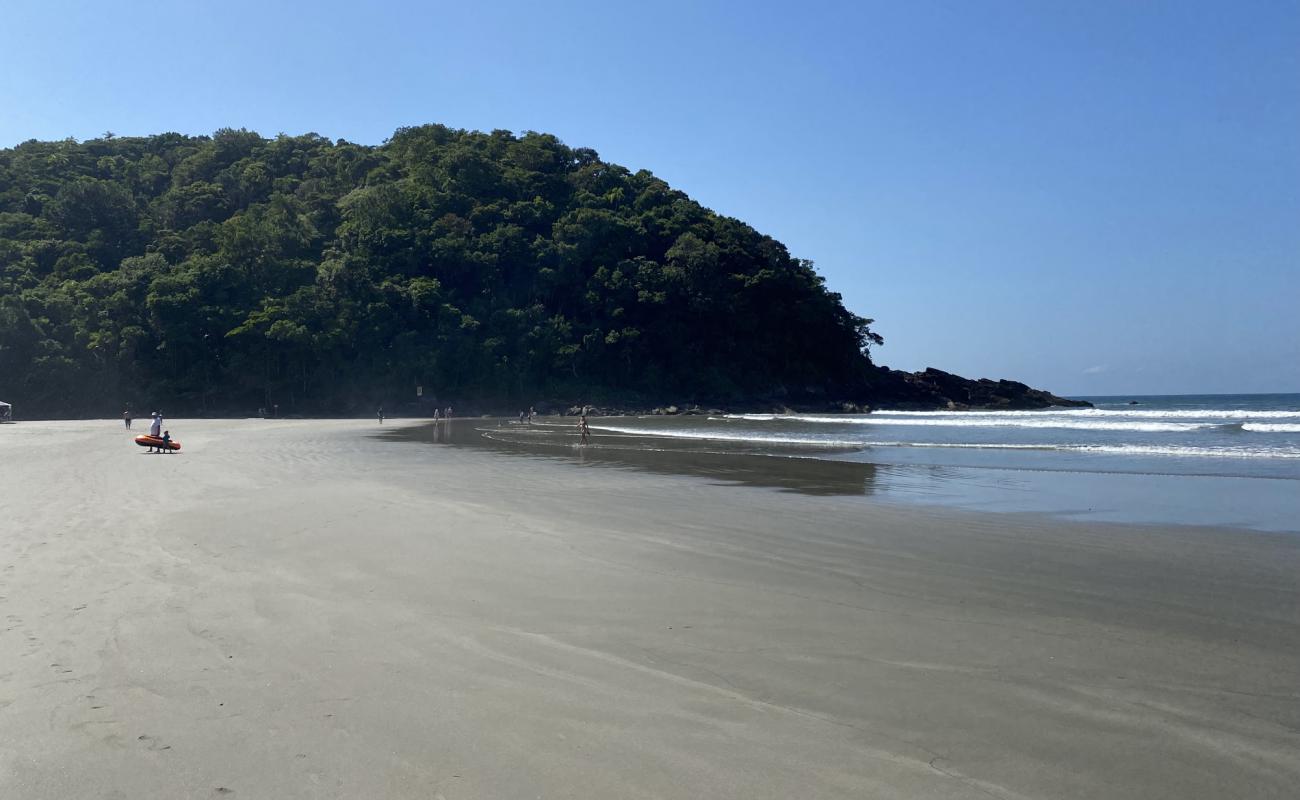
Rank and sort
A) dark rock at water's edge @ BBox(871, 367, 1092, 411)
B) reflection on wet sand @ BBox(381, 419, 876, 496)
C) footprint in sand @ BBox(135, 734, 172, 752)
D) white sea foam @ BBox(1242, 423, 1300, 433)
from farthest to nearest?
dark rock at water's edge @ BBox(871, 367, 1092, 411)
white sea foam @ BBox(1242, 423, 1300, 433)
reflection on wet sand @ BBox(381, 419, 876, 496)
footprint in sand @ BBox(135, 734, 172, 752)

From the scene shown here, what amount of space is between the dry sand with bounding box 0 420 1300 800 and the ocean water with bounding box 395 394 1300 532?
2.94m

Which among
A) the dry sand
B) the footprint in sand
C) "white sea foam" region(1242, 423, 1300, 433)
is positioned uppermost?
"white sea foam" region(1242, 423, 1300, 433)

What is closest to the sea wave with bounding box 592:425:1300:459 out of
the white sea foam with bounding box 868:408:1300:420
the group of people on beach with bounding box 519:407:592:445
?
the group of people on beach with bounding box 519:407:592:445

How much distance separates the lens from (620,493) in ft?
43.8

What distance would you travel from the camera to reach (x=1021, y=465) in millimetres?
18641

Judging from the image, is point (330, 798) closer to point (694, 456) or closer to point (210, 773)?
point (210, 773)

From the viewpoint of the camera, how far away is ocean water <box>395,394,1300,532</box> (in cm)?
1196

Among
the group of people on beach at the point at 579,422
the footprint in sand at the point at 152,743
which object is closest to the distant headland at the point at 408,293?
the group of people on beach at the point at 579,422

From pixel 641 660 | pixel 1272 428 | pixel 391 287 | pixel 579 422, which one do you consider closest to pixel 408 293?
pixel 391 287

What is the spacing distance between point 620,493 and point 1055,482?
28.9 feet

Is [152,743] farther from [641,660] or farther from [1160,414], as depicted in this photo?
[1160,414]

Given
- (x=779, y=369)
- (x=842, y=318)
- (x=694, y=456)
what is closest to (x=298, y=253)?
(x=779, y=369)

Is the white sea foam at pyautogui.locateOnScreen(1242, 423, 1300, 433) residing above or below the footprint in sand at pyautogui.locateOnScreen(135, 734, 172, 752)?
above

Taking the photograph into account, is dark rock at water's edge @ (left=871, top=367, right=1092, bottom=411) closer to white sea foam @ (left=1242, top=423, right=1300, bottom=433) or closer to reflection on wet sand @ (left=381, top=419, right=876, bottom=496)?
white sea foam @ (left=1242, top=423, right=1300, bottom=433)
